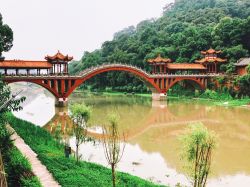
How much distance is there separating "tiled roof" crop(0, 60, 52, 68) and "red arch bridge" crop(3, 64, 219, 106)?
1.15 m

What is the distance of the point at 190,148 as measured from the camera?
985 centimetres

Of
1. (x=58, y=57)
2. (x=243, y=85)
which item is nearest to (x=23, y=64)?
(x=58, y=57)

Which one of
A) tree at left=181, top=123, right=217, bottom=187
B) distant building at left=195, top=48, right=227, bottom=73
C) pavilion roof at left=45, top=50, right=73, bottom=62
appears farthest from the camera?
distant building at left=195, top=48, right=227, bottom=73

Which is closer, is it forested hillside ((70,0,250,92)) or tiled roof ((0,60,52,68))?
tiled roof ((0,60,52,68))

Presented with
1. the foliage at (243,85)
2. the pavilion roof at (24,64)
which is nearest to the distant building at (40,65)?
the pavilion roof at (24,64)

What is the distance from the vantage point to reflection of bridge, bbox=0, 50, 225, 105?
128ft

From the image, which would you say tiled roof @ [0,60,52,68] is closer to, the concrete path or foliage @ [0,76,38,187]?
the concrete path

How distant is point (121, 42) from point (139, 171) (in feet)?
235

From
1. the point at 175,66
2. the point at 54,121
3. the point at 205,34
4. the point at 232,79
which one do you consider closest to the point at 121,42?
the point at 205,34

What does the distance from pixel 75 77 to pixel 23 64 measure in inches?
250

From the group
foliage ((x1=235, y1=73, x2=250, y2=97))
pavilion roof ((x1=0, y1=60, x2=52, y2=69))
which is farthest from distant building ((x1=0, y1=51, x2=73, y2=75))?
foliage ((x1=235, y1=73, x2=250, y2=97))

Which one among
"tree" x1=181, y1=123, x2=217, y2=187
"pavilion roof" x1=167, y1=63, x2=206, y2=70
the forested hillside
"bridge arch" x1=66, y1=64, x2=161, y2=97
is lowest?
"tree" x1=181, y1=123, x2=217, y2=187

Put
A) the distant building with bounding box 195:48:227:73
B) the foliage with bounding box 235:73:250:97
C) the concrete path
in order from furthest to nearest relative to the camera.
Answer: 1. the distant building with bounding box 195:48:227:73
2. the foliage with bounding box 235:73:250:97
3. the concrete path

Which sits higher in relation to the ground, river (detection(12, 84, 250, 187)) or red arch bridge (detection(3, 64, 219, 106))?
red arch bridge (detection(3, 64, 219, 106))
